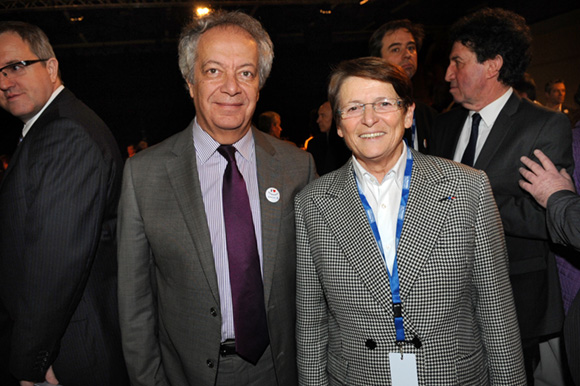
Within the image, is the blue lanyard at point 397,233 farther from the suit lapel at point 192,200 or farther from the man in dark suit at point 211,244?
the suit lapel at point 192,200

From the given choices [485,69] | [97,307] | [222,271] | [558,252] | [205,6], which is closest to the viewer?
[222,271]

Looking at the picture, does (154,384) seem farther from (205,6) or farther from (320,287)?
(205,6)

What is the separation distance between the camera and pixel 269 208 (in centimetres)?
182

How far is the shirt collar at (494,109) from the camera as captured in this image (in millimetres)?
2342

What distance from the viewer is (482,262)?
1.56m

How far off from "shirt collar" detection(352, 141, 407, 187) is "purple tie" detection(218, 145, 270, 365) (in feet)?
1.64

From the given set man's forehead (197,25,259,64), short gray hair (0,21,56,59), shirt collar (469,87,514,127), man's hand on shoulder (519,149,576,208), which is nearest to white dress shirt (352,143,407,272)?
man's hand on shoulder (519,149,576,208)

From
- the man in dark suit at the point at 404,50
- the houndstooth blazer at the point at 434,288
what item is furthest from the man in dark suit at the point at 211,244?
the man in dark suit at the point at 404,50

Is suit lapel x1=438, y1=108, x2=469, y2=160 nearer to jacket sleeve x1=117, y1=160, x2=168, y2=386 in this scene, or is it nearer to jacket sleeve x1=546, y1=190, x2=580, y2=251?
jacket sleeve x1=546, y1=190, x2=580, y2=251

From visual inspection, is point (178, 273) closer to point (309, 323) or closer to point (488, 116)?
point (309, 323)

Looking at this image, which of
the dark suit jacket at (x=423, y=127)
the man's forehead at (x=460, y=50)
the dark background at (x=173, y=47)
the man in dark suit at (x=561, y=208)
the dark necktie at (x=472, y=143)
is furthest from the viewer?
the dark background at (x=173, y=47)

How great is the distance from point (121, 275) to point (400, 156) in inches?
51.6

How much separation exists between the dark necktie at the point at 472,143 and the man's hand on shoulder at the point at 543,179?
36cm

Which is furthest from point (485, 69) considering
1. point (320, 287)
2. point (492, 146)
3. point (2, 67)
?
point (2, 67)
